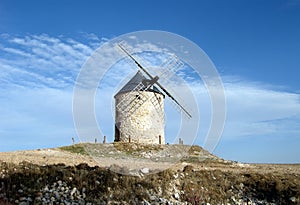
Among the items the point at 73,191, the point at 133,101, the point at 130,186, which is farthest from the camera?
the point at 133,101

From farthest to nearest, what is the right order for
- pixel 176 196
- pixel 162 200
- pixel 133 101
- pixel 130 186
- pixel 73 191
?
pixel 133 101 < pixel 176 196 < pixel 130 186 < pixel 162 200 < pixel 73 191

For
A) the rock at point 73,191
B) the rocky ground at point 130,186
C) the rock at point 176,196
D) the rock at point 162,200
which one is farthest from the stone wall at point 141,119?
the rock at point 73,191

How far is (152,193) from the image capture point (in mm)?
16125

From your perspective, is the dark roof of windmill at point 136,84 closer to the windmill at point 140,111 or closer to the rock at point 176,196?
the windmill at point 140,111

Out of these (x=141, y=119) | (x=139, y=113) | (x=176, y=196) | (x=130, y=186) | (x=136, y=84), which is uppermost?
(x=136, y=84)

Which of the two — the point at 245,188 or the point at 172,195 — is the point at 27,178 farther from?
the point at 245,188

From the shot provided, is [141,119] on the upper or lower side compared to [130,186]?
upper

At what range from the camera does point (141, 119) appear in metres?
42.0

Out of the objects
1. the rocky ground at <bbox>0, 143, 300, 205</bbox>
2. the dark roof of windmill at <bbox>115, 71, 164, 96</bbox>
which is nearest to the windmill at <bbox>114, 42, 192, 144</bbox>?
the dark roof of windmill at <bbox>115, 71, 164, 96</bbox>

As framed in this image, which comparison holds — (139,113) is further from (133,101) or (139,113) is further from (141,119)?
(133,101)

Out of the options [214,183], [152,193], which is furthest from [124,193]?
[214,183]

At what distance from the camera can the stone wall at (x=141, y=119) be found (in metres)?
42.0

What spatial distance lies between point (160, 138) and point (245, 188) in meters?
23.7

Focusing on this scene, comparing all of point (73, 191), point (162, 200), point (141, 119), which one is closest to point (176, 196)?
point (162, 200)
